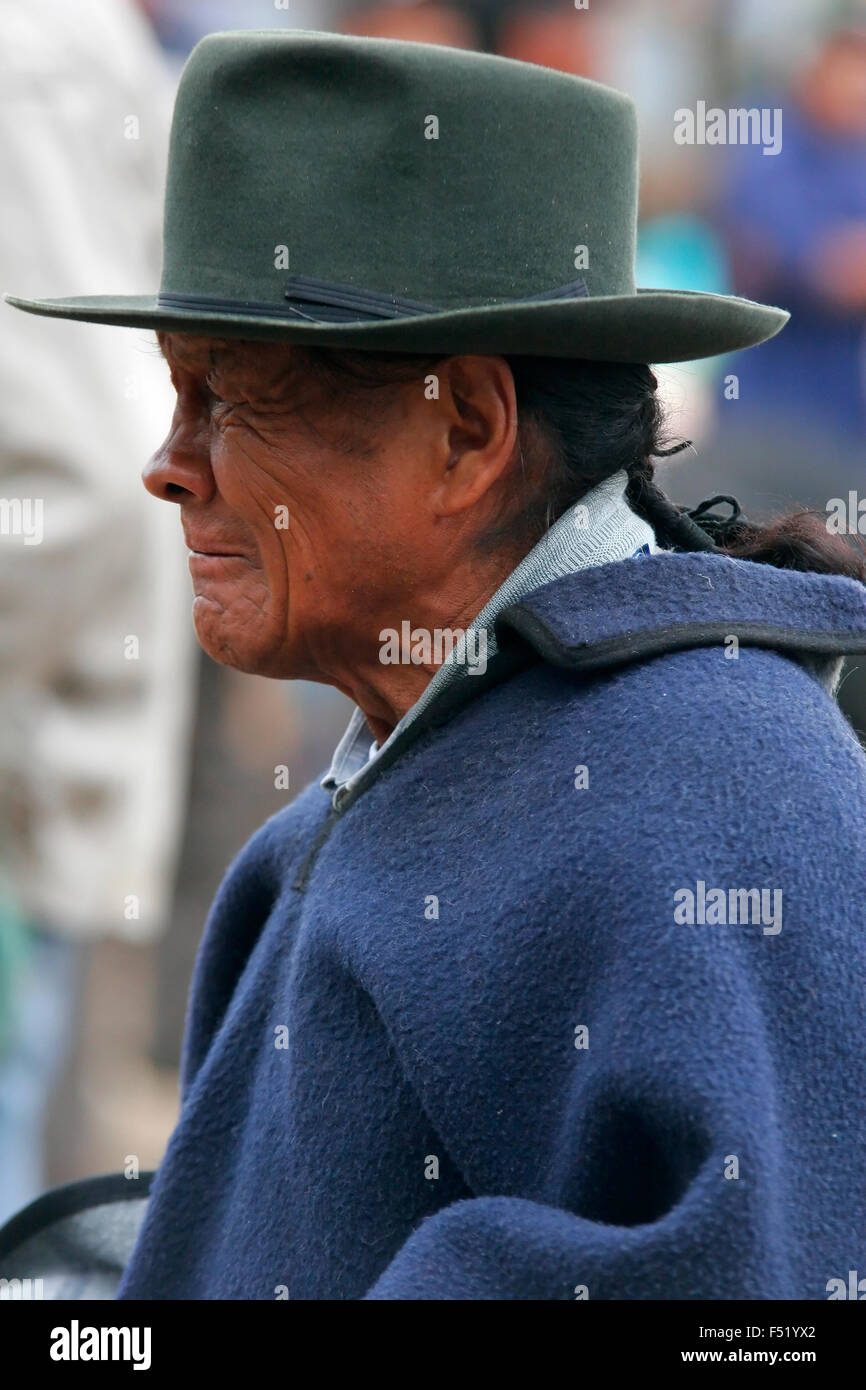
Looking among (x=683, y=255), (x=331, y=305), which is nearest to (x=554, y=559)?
(x=331, y=305)

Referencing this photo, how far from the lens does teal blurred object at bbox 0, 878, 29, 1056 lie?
3604mm

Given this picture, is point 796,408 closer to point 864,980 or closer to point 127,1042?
point 127,1042

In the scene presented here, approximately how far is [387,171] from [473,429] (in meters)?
0.27

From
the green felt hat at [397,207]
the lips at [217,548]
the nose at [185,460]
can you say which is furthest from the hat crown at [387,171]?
the lips at [217,548]

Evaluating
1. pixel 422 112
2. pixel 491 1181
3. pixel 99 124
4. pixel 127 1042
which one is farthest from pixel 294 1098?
pixel 127 1042

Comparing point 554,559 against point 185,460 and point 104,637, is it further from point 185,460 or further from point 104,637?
point 104,637

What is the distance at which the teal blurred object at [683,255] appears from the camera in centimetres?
632

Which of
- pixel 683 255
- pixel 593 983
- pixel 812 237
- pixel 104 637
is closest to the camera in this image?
pixel 593 983

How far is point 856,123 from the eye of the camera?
630cm

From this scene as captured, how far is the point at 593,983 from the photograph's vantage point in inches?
63.0

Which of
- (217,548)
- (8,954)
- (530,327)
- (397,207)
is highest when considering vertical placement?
(397,207)

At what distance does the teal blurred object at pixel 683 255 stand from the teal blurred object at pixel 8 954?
3.48 metres

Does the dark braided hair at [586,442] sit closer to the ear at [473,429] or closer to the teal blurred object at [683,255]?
the ear at [473,429]

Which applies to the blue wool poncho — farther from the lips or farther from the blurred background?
the blurred background
